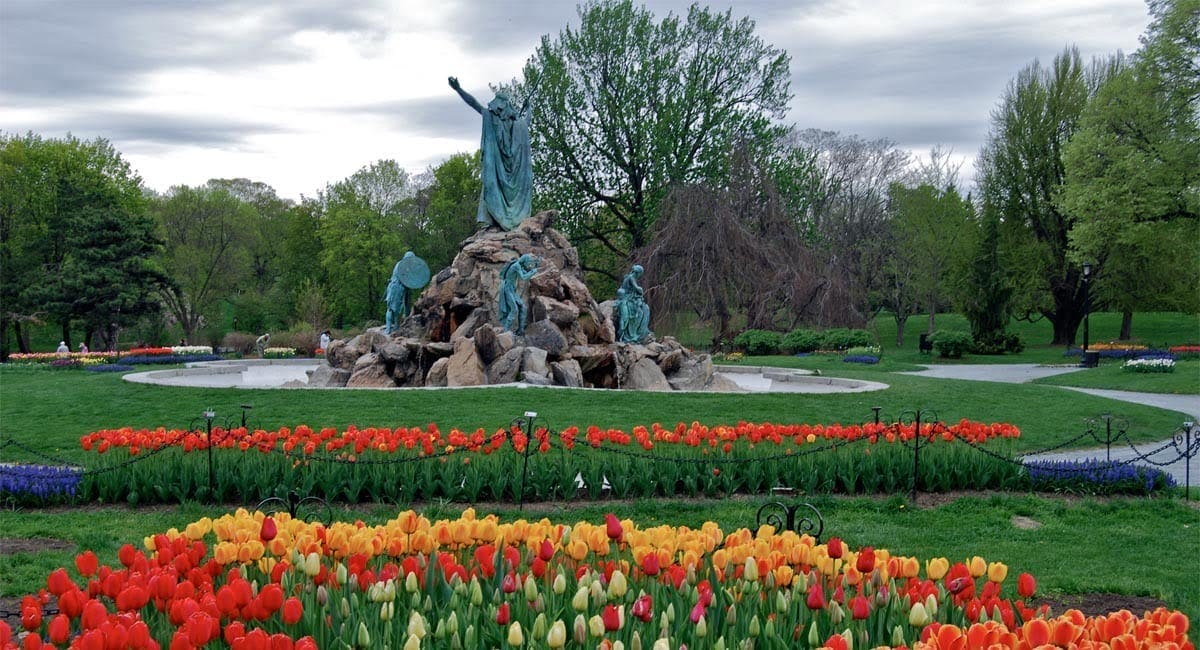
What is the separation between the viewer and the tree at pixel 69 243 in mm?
39469

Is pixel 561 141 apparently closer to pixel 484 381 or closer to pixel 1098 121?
pixel 1098 121

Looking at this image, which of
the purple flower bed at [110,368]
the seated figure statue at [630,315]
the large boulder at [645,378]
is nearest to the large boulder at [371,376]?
the large boulder at [645,378]

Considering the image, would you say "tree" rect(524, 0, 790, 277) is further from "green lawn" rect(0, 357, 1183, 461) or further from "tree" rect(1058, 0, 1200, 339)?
"green lawn" rect(0, 357, 1183, 461)

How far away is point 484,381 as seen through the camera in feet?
59.7

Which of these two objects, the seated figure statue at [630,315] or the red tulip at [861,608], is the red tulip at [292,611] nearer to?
the red tulip at [861,608]

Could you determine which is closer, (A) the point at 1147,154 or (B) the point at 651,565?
(B) the point at 651,565

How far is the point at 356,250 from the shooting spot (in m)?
50.2

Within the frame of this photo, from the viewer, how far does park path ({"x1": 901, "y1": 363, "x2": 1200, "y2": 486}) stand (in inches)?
461

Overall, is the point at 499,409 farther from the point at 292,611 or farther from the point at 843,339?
the point at 843,339

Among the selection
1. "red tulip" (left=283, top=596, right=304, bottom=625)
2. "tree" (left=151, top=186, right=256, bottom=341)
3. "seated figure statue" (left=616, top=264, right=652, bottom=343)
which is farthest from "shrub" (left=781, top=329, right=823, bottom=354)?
"red tulip" (left=283, top=596, right=304, bottom=625)

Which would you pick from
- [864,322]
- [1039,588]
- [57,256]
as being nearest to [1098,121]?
[864,322]

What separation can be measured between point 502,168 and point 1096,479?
15.5 m

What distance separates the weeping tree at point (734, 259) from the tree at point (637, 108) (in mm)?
1578

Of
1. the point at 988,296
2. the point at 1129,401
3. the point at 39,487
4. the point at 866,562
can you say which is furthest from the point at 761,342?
the point at 866,562
